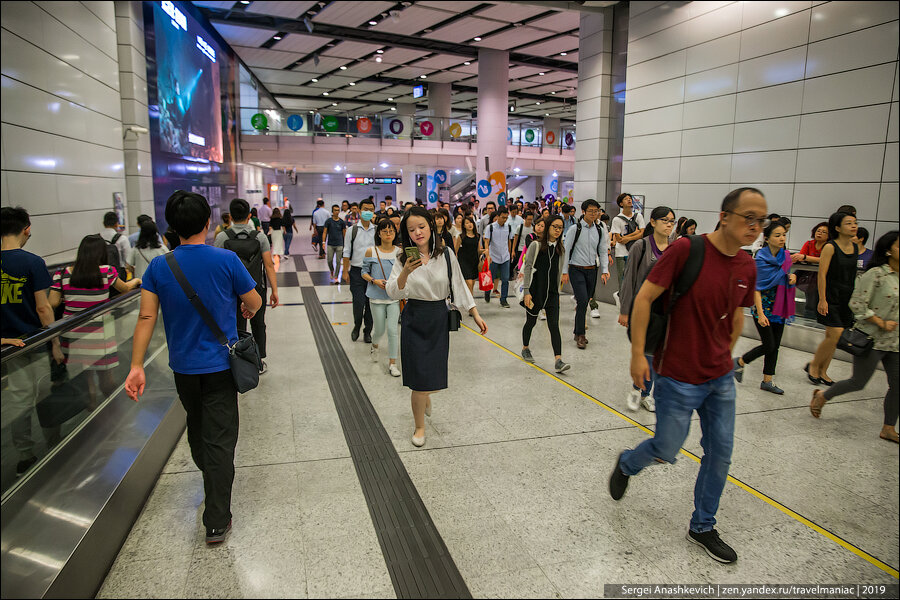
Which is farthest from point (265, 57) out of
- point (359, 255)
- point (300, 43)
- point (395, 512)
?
point (395, 512)

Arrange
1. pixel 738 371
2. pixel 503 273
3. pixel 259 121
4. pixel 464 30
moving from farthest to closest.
Result: pixel 259 121, pixel 464 30, pixel 503 273, pixel 738 371

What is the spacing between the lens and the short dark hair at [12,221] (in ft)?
12.6

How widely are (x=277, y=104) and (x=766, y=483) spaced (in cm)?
3943

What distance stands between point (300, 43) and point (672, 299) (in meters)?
21.5

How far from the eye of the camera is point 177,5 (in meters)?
13.8

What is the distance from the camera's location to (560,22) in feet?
56.3

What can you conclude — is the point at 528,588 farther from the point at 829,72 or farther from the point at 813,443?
the point at 829,72

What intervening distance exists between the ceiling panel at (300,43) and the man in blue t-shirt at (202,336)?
19.2 metres

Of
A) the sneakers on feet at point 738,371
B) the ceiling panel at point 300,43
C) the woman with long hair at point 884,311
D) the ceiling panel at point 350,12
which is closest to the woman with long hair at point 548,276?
the sneakers on feet at point 738,371

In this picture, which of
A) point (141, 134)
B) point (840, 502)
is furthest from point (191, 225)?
point (141, 134)

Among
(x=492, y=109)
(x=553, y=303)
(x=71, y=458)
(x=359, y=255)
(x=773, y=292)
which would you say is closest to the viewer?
(x=71, y=458)

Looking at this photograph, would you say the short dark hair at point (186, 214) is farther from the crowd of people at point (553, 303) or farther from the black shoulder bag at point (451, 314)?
the black shoulder bag at point (451, 314)

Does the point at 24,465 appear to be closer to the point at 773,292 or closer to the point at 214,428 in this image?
the point at 214,428

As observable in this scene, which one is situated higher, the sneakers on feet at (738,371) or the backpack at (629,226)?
the backpack at (629,226)
